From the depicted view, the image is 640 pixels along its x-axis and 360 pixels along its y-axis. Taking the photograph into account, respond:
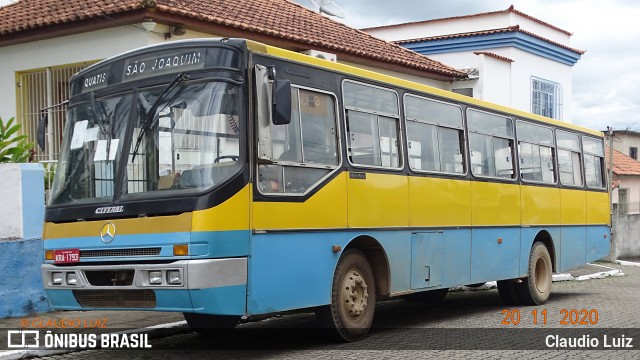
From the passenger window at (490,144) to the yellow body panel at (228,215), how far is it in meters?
5.09

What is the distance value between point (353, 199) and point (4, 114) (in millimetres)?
9294

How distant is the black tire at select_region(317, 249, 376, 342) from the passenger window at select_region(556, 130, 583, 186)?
21.4ft

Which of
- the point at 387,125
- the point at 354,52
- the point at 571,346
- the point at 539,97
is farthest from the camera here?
the point at 539,97

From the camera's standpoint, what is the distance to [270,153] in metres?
7.96

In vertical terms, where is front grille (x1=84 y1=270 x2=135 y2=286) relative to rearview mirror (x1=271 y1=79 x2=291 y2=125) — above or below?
below

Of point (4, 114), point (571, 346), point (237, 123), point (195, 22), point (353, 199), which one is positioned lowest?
point (571, 346)

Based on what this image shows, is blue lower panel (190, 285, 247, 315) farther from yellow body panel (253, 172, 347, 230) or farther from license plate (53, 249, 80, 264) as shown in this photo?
license plate (53, 249, 80, 264)

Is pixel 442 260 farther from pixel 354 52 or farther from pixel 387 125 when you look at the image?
pixel 354 52

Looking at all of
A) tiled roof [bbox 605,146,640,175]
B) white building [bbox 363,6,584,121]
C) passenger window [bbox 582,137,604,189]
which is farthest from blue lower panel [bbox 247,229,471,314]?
tiled roof [bbox 605,146,640,175]

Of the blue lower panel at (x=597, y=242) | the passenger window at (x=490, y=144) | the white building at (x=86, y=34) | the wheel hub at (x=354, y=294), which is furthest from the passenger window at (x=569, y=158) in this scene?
the wheel hub at (x=354, y=294)

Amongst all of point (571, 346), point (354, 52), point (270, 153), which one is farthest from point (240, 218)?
point (354, 52)

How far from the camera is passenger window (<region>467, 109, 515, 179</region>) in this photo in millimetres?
12172

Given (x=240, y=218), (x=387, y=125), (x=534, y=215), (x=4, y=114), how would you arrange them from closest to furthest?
1. (x=240, y=218)
2. (x=387, y=125)
3. (x=534, y=215)
4. (x=4, y=114)

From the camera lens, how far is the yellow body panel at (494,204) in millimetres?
11992
